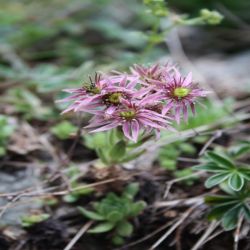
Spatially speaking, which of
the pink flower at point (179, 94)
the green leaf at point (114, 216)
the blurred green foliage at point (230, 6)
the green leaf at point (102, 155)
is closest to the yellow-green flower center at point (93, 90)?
the pink flower at point (179, 94)

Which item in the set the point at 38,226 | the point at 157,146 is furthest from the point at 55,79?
the point at 38,226

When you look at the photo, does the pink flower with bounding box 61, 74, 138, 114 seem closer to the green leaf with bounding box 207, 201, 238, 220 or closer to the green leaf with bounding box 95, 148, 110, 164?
the green leaf with bounding box 95, 148, 110, 164

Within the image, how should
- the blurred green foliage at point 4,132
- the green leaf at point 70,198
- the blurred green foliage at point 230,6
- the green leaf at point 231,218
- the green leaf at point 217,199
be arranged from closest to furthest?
the green leaf at point 231,218, the green leaf at point 217,199, the green leaf at point 70,198, the blurred green foliage at point 4,132, the blurred green foliage at point 230,6

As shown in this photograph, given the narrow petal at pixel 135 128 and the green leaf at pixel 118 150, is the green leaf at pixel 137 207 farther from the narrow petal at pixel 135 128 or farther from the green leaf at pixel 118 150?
the narrow petal at pixel 135 128

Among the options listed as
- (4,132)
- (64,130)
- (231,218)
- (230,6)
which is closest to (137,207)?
(231,218)

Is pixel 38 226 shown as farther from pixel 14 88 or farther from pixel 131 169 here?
pixel 14 88

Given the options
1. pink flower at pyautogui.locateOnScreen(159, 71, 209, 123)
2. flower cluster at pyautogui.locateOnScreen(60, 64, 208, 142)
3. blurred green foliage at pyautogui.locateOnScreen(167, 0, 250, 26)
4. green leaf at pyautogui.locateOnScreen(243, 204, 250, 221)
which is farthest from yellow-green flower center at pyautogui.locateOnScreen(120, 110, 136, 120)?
blurred green foliage at pyautogui.locateOnScreen(167, 0, 250, 26)
